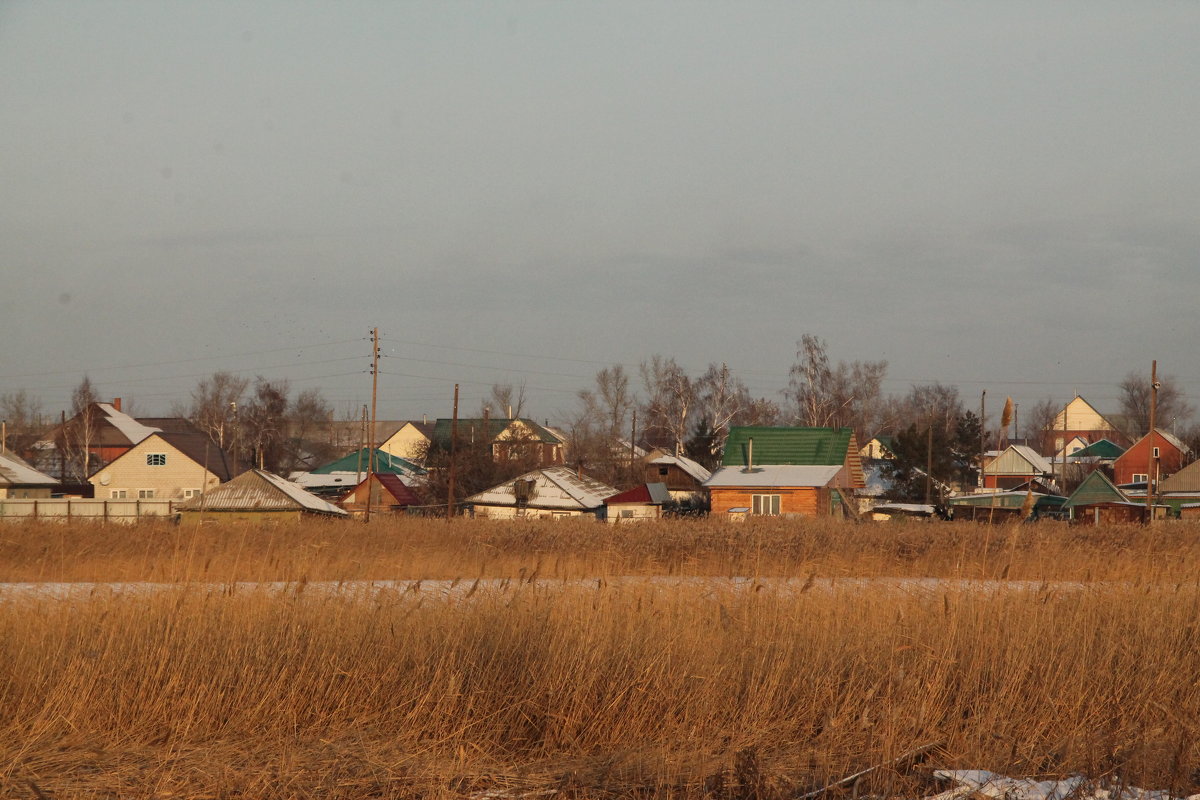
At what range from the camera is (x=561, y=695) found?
7.69 metres

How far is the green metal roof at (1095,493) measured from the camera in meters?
43.8

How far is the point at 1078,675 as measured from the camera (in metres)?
8.09

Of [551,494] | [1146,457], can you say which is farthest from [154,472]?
[1146,457]

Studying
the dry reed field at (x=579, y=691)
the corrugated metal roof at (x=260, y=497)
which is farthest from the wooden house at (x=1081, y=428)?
the dry reed field at (x=579, y=691)

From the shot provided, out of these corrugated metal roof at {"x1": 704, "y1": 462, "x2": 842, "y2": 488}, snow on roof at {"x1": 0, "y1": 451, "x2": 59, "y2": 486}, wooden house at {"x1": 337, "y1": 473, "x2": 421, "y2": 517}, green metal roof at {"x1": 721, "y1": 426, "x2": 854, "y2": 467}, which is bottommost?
wooden house at {"x1": 337, "y1": 473, "x2": 421, "y2": 517}

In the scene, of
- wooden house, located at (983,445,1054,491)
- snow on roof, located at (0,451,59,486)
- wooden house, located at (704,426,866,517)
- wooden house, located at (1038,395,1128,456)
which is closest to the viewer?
wooden house, located at (704,426,866,517)

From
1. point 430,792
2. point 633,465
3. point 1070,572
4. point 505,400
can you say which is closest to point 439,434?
point 505,400

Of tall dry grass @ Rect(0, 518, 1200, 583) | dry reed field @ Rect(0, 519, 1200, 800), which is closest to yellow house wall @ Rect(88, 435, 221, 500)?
tall dry grass @ Rect(0, 518, 1200, 583)

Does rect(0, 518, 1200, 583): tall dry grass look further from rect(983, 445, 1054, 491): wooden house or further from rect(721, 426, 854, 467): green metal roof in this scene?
rect(983, 445, 1054, 491): wooden house

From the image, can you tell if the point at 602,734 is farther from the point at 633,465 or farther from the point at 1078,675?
the point at 633,465

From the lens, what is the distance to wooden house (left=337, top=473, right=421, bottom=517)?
182 feet

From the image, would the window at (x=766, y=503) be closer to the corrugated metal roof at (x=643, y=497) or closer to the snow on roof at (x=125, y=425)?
the corrugated metal roof at (x=643, y=497)

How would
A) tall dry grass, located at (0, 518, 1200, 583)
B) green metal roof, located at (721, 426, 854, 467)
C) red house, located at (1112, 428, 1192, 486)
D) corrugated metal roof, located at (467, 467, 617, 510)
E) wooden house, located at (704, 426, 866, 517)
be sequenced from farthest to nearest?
1. red house, located at (1112, 428, 1192, 486)
2. green metal roof, located at (721, 426, 854, 467)
3. corrugated metal roof, located at (467, 467, 617, 510)
4. wooden house, located at (704, 426, 866, 517)
5. tall dry grass, located at (0, 518, 1200, 583)

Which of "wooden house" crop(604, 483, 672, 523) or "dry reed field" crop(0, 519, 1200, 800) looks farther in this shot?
"wooden house" crop(604, 483, 672, 523)
